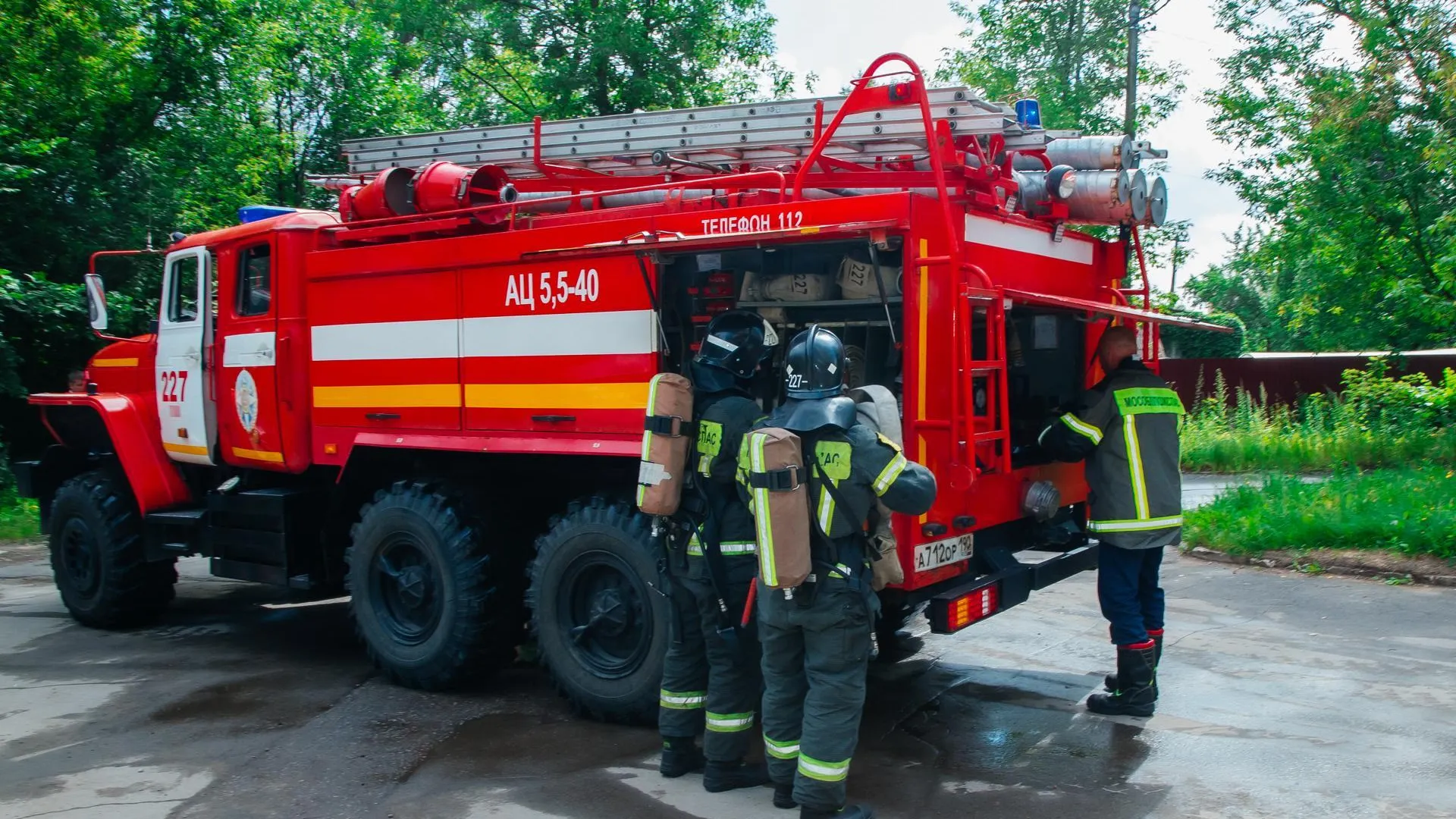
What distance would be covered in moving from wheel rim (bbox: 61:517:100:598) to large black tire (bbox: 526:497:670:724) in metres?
3.90

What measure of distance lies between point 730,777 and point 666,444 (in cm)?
137

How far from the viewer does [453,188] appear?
629 cm

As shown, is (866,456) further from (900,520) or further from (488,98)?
(488,98)

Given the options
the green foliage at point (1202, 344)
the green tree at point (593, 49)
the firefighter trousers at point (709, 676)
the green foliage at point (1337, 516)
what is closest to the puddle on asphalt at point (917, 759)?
the firefighter trousers at point (709, 676)

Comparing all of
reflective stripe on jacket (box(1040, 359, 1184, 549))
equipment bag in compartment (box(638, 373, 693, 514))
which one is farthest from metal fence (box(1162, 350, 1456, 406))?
equipment bag in compartment (box(638, 373, 693, 514))

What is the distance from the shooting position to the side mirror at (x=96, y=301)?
7414 mm

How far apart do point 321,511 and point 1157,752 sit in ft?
15.9

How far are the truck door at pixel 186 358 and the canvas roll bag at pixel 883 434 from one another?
187 inches

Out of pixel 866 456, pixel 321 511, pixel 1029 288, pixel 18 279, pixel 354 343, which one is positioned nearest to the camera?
pixel 866 456

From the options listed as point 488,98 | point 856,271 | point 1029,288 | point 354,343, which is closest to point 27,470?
point 354,343

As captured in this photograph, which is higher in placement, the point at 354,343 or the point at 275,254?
the point at 275,254

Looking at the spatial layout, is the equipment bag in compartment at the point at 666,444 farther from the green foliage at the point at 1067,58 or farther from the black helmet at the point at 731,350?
the green foliage at the point at 1067,58

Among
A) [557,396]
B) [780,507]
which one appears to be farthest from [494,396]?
[780,507]

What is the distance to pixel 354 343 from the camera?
649cm
